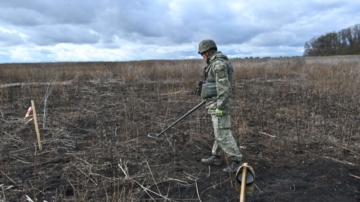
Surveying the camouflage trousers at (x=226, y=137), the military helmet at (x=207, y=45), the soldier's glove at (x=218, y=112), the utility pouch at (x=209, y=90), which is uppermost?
the military helmet at (x=207, y=45)

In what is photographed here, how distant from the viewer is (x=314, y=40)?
5994 cm

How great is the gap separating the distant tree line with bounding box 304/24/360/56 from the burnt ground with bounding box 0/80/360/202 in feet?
162

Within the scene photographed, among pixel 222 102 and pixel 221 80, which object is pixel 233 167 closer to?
pixel 222 102

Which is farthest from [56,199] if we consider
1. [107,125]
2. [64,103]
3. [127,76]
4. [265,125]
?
[127,76]

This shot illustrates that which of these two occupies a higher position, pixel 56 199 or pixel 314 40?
pixel 314 40

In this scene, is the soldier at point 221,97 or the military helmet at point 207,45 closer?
the soldier at point 221,97

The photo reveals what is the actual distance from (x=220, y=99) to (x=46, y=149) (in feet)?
9.71

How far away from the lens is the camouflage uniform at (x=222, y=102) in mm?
3650

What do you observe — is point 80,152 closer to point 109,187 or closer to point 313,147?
point 109,187

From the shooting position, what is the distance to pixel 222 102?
3.66m

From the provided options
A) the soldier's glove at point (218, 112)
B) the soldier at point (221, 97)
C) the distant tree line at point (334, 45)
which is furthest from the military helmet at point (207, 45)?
the distant tree line at point (334, 45)

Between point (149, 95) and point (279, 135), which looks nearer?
point (279, 135)

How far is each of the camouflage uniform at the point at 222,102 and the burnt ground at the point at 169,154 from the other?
0.36m

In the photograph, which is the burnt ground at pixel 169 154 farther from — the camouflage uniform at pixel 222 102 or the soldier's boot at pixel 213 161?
the camouflage uniform at pixel 222 102
